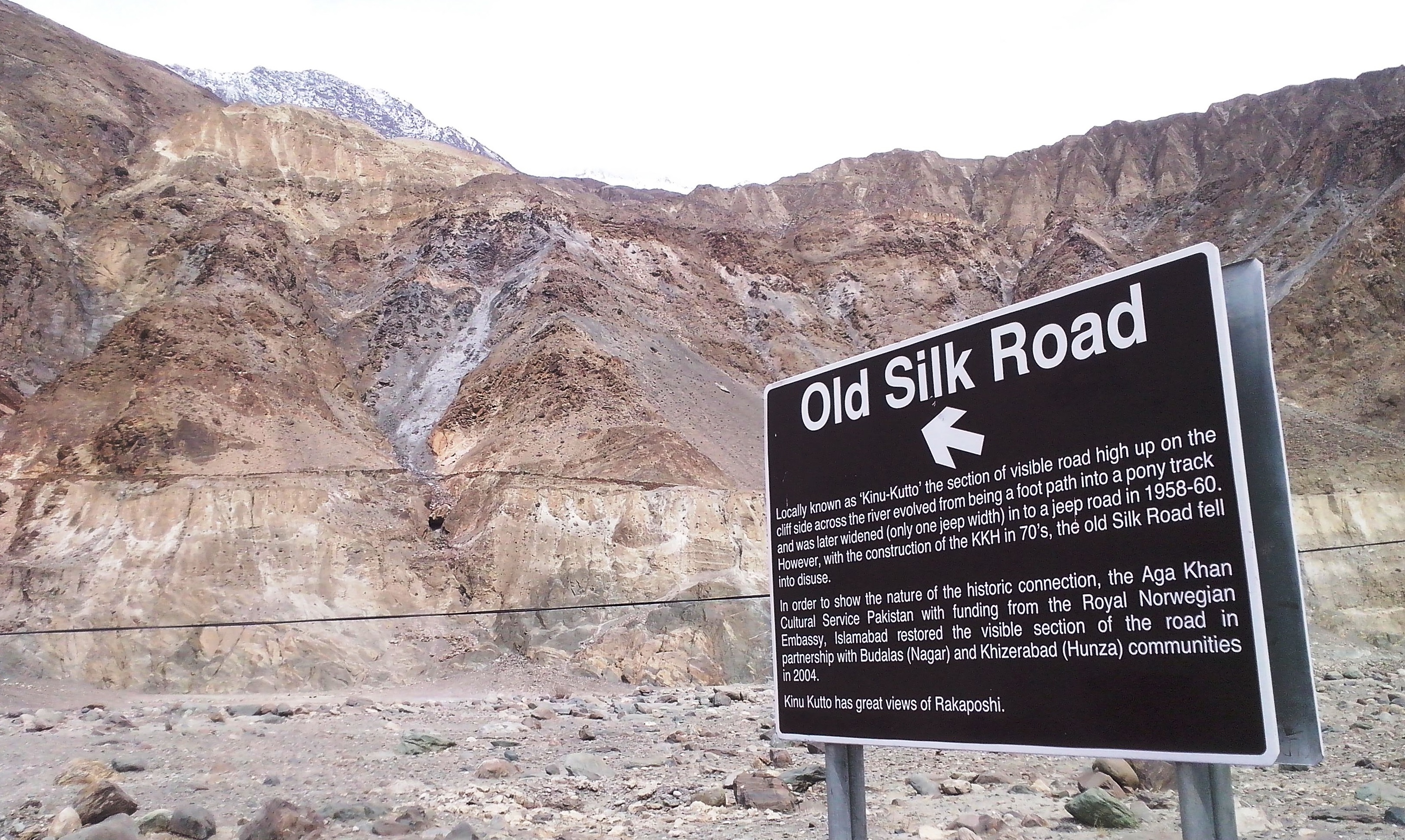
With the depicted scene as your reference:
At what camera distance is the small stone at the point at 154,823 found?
24.1 feet

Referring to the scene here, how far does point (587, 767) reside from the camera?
10992 millimetres

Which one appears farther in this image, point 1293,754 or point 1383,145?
point 1383,145

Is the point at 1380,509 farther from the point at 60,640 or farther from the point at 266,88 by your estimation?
the point at 266,88

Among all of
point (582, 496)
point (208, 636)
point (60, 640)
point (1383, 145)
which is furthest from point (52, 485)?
point (1383, 145)

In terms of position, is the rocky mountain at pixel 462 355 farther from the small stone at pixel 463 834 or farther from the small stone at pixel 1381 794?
the small stone at pixel 1381 794

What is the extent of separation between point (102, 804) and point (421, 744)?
4.96 m

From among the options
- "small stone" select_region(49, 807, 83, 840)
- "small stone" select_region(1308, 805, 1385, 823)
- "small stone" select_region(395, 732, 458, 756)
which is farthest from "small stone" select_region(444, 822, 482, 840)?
"small stone" select_region(1308, 805, 1385, 823)

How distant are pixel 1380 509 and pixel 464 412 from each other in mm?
32499

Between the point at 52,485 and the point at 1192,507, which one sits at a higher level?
the point at 52,485

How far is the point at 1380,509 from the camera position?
29578 millimetres

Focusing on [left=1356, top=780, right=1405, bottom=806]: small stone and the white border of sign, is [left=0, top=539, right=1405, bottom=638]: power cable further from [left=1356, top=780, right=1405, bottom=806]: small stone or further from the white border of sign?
[left=1356, top=780, right=1405, bottom=806]: small stone

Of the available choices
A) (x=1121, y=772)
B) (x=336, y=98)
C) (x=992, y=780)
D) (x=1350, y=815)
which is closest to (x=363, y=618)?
(x=992, y=780)

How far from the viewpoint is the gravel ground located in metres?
8.26

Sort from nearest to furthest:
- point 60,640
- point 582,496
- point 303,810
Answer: point 303,810
point 60,640
point 582,496
